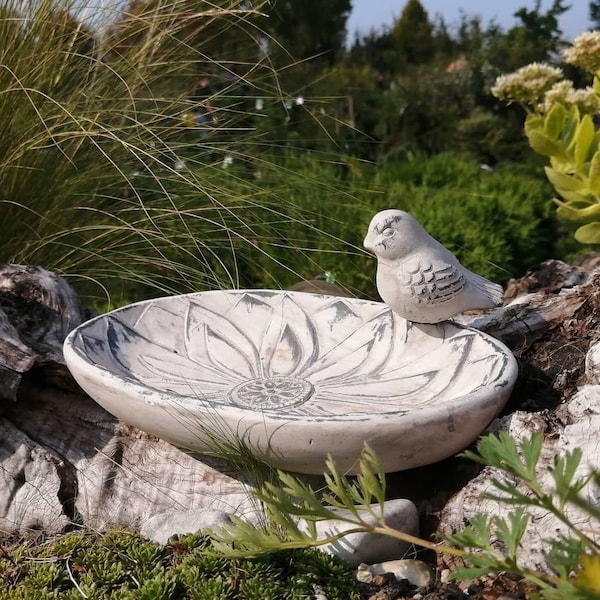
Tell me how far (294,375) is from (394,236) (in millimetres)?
472

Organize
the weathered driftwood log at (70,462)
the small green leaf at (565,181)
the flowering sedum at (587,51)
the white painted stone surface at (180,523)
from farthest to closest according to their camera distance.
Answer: the flowering sedum at (587,51), the weathered driftwood log at (70,462), the small green leaf at (565,181), the white painted stone surface at (180,523)

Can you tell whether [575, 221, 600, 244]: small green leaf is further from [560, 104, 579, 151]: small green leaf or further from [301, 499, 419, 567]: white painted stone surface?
[301, 499, 419, 567]: white painted stone surface

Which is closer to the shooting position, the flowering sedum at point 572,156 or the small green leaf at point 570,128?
the flowering sedum at point 572,156

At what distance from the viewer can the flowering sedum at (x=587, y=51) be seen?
7.38ft

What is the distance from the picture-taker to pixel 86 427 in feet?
6.79

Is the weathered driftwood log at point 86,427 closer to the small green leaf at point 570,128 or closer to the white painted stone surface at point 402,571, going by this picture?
the white painted stone surface at point 402,571

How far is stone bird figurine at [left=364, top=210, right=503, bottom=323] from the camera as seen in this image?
192 cm

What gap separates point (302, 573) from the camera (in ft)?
4.85

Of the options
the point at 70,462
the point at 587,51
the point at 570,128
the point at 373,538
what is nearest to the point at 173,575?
the point at 373,538

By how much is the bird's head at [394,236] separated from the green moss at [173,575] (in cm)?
73

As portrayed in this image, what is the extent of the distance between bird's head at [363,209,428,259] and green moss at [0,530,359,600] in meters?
0.73

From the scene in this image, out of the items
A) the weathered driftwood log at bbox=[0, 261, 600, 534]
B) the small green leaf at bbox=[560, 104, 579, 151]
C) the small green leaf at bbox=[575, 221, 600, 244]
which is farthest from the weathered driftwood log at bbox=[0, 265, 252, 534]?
the small green leaf at bbox=[560, 104, 579, 151]

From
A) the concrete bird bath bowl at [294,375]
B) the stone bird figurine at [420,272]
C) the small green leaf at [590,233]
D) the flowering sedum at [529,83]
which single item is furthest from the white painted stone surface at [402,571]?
the flowering sedum at [529,83]

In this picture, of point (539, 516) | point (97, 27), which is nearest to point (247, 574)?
point (539, 516)
